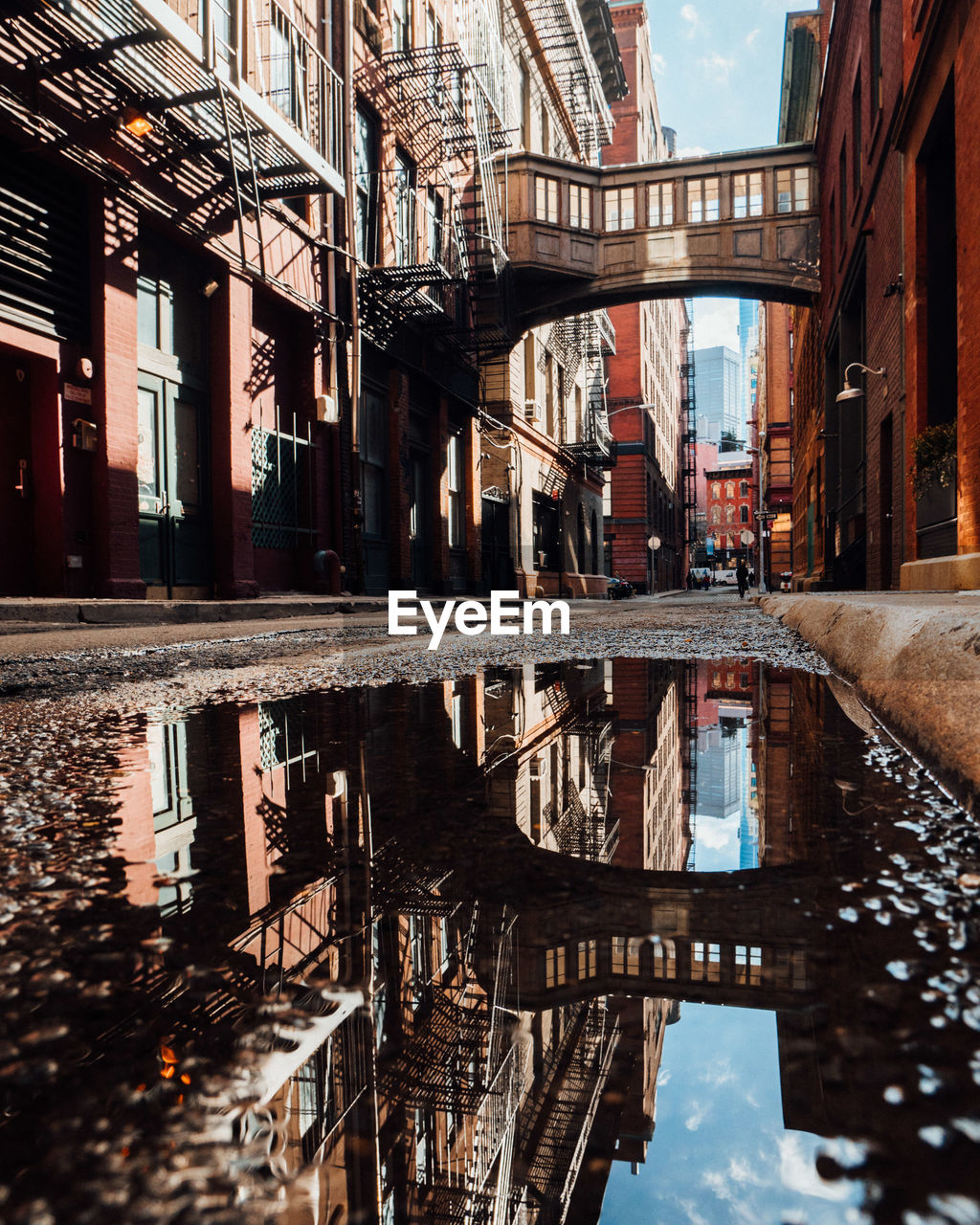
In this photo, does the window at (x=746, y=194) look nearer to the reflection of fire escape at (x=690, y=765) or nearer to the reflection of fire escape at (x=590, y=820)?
the reflection of fire escape at (x=690, y=765)

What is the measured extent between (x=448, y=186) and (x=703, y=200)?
6771mm

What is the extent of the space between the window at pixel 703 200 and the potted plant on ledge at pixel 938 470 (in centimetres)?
1370

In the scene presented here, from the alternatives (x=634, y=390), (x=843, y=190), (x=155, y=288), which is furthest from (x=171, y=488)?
(x=634, y=390)

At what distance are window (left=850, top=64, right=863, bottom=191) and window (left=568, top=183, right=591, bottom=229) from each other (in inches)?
283

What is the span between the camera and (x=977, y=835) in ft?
3.38

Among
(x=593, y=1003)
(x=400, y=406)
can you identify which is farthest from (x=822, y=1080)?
(x=400, y=406)

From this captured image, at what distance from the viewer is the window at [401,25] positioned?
15.0 m

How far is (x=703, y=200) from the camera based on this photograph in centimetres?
2092

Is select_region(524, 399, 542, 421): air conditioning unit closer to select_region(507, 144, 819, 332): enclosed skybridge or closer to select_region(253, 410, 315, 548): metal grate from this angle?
select_region(507, 144, 819, 332): enclosed skybridge

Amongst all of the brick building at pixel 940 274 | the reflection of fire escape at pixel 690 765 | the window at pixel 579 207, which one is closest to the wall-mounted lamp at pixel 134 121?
the brick building at pixel 940 274

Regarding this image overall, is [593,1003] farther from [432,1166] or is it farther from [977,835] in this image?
[977,835]

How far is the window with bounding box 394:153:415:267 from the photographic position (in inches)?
606

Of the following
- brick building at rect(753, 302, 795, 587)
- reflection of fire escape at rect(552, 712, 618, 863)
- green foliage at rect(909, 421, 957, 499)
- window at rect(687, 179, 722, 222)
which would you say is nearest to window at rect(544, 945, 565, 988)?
reflection of fire escape at rect(552, 712, 618, 863)

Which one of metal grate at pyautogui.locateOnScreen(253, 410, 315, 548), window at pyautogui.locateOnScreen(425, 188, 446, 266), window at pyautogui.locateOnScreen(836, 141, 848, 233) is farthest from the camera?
window at pyautogui.locateOnScreen(425, 188, 446, 266)
